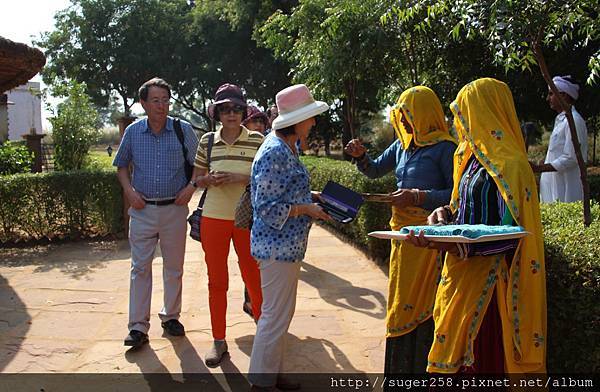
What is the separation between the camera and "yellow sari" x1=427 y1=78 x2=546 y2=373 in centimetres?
245

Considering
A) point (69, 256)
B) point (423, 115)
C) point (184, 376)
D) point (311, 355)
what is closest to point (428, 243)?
point (423, 115)

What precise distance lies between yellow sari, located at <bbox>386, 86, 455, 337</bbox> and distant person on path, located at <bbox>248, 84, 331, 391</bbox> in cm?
56

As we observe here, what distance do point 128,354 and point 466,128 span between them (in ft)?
9.45

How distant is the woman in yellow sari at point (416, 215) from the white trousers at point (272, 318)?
61 centimetres

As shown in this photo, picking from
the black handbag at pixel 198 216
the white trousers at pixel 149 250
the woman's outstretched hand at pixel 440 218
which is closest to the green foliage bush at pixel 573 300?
the woman's outstretched hand at pixel 440 218

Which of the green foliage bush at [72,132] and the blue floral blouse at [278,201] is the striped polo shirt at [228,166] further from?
the green foliage bush at [72,132]

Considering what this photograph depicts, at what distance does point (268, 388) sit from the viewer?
325 cm

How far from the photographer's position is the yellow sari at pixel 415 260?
3.26 m

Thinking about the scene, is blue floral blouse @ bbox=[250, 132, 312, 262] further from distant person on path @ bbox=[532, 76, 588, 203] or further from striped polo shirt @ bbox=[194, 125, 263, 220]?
distant person on path @ bbox=[532, 76, 588, 203]

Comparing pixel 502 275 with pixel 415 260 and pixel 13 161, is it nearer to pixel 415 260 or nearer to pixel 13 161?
pixel 415 260

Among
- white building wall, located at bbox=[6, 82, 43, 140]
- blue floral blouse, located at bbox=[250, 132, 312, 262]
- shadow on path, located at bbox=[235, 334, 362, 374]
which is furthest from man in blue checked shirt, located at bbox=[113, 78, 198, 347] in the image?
white building wall, located at bbox=[6, 82, 43, 140]

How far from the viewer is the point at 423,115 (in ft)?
11.0

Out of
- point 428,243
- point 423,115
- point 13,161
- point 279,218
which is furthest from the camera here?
point 13,161

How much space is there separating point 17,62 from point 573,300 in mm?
5769
